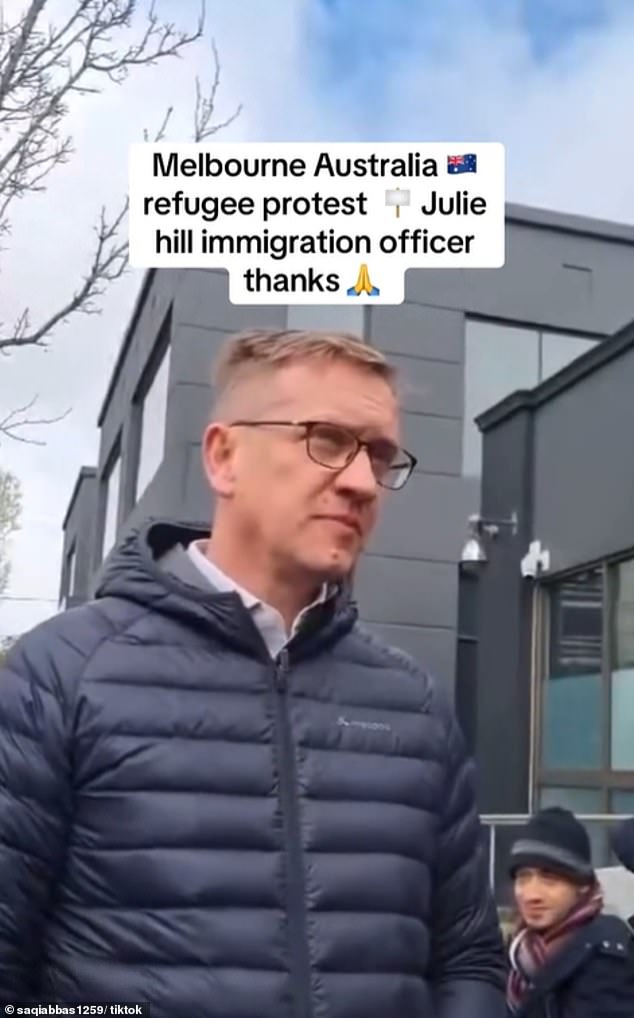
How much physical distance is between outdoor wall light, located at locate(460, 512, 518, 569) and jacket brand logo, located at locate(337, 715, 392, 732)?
838cm

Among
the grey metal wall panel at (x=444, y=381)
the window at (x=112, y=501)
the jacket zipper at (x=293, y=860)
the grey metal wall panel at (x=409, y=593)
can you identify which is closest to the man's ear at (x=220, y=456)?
the jacket zipper at (x=293, y=860)

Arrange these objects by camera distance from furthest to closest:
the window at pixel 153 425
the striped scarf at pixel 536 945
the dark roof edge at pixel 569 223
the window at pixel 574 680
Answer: the window at pixel 153 425 < the dark roof edge at pixel 569 223 < the window at pixel 574 680 < the striped scarf at pixel 536 945

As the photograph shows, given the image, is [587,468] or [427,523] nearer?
[587,468]

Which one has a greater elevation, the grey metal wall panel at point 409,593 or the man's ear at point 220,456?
the grey metal wall panel at point 409,593

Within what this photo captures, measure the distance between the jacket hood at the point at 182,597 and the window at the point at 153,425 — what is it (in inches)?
488

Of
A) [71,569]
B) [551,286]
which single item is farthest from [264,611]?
[71,569]

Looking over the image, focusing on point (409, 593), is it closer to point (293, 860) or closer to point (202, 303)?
point (202, 303)

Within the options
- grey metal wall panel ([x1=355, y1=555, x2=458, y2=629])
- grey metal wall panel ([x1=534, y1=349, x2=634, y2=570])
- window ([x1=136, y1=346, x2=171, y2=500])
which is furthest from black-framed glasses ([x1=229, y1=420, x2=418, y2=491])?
window ([x1=136, y1=346, x2=171, y2=500])

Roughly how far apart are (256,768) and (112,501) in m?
20.1

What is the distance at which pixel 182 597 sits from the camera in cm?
152

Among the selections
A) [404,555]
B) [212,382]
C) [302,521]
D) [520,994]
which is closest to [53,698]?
[302,521]

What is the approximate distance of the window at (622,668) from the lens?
796cm

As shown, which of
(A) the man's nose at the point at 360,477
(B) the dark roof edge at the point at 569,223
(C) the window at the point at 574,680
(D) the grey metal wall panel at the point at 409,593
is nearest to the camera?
(A) the man's nose at the point at 360,477

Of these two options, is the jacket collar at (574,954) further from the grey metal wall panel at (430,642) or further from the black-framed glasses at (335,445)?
the grey metal wall panel at (430,642)
